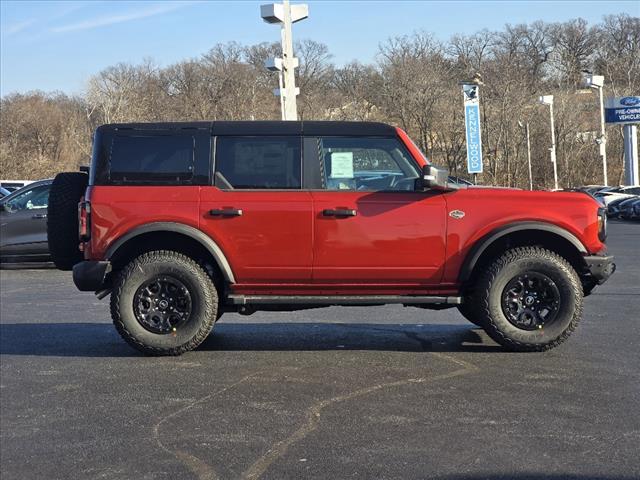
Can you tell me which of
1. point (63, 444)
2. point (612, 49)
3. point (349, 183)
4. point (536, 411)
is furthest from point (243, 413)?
point (612, 49)

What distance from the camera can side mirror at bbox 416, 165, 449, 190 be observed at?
6.81 metres

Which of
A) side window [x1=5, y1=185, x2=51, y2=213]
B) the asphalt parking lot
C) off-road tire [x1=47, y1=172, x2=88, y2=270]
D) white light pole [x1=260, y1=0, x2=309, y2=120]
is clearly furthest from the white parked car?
off-road tire [x1=47, y1=172, x2=88, y2=270]

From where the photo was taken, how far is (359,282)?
7102 millimetres

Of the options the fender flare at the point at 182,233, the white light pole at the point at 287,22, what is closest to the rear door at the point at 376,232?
the fender flare at the point at 182,233

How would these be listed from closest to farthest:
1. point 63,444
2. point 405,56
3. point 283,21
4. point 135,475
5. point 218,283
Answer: point 135,475 < point 63,444 < point 218,283 < point 283,21 < point 405,56

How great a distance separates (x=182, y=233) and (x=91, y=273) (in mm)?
830

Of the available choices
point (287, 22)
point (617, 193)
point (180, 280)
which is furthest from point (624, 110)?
point (180, 280)

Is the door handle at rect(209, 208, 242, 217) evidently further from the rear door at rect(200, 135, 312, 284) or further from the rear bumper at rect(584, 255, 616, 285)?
the rear bumper at rect(584, 255, 616, 285)

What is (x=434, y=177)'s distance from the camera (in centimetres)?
680

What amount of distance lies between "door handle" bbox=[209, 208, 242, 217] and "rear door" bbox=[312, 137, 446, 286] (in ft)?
2.12

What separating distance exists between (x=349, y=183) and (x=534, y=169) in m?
54.1

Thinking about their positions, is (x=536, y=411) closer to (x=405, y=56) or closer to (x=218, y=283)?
(x=218, y=283)

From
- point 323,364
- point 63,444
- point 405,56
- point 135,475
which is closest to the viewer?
point 135,475

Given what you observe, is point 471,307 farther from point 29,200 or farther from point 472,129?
point 472,129
